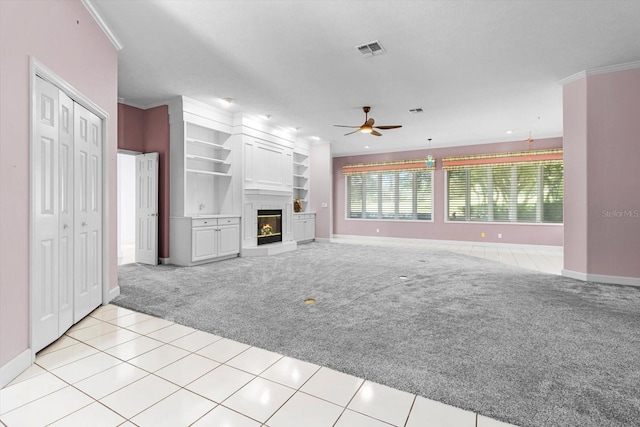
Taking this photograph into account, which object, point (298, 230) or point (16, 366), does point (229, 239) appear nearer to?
point (298, 230)

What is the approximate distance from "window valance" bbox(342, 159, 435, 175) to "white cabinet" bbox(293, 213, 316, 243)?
88.3 inches

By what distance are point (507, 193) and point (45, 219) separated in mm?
9497

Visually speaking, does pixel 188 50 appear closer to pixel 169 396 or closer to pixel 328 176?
pixel 169 396

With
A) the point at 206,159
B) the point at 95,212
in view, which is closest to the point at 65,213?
the point at 95,212

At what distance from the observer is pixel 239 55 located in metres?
4.02

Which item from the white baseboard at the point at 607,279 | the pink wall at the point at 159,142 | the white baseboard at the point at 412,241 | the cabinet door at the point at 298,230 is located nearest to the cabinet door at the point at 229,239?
the pink wall at the point at 159,142

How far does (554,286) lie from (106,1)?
6.12 m

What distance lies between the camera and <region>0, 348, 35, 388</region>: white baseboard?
6.14 feet

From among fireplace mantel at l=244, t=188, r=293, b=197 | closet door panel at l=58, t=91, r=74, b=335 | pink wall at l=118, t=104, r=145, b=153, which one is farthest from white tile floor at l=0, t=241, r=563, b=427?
fireplace mantel at l=244, t=188, r=293, b=197

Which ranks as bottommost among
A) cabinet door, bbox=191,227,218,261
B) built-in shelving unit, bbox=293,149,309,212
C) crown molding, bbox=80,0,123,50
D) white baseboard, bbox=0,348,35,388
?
white baseboard, bbox=0,348,35,388

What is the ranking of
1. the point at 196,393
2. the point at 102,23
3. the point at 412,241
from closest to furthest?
1. the point at 196,393
2. the point at 102,23
3. the point at 412,241

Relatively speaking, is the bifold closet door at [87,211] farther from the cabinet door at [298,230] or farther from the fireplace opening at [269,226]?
the cabinet door at [298,230]

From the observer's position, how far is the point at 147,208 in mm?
5824

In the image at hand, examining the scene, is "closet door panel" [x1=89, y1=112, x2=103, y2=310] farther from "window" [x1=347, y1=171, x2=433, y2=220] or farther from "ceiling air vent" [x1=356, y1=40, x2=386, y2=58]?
"window" [x1=347, y1=171, x2=433, y2=220]
